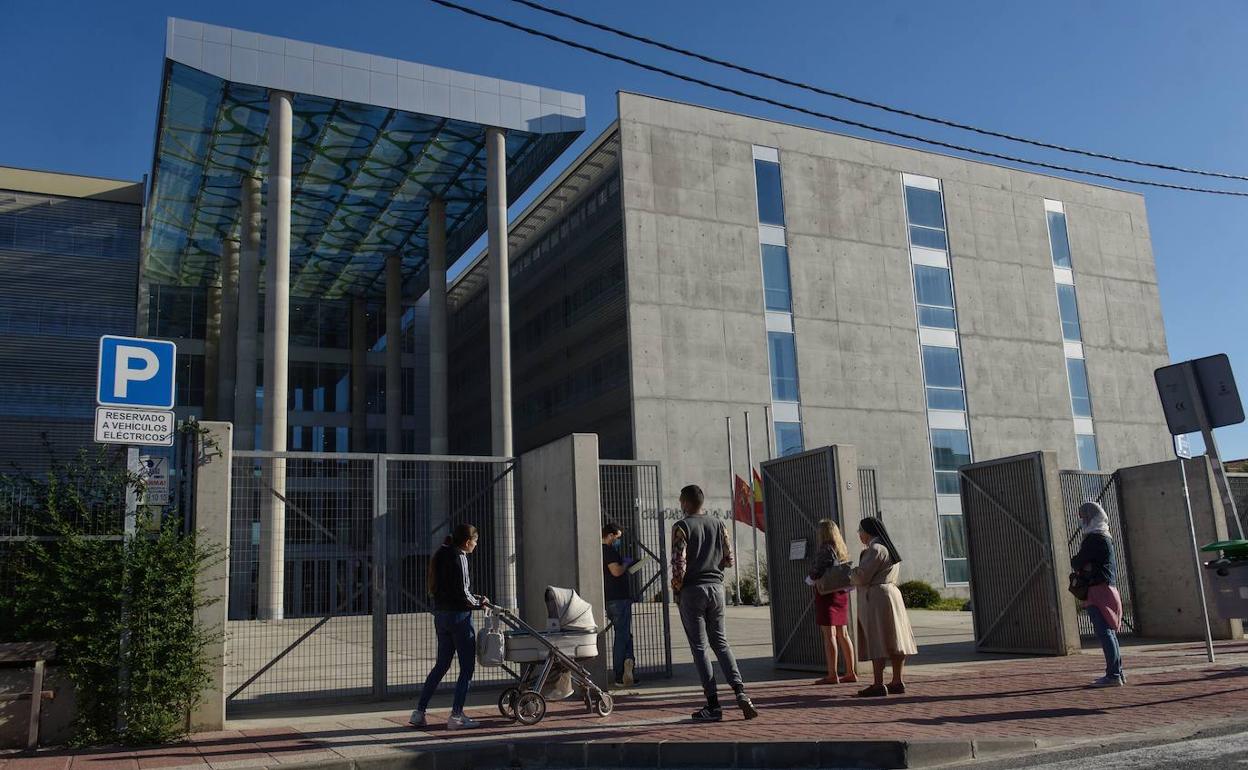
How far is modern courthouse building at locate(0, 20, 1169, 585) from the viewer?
111ft

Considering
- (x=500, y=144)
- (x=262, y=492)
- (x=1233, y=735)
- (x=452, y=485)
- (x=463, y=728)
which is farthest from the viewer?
(x=500, y=144)

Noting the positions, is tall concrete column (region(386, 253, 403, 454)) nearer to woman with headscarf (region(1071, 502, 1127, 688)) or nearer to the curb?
woman with headscarf (region(1071, 502, 1127, 688))

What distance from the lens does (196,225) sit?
4316cm

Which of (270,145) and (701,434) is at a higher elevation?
(270,145)

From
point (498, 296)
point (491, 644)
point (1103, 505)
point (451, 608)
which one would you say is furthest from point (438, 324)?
point (491, 644)

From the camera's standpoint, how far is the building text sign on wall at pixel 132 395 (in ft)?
27.6

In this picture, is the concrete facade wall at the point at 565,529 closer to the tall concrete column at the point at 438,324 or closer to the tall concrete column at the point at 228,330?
the tall concrete column at the point at 438,324

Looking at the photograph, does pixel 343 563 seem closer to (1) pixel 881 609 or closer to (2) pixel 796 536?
(2) pixel 796 536

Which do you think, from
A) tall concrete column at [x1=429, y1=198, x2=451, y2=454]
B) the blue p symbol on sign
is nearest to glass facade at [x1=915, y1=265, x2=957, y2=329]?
tall concrete column at [x1=429, y1=198, x2=451, y2=454]

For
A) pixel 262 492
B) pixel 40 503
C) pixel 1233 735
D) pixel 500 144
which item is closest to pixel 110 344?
pixel 40 503

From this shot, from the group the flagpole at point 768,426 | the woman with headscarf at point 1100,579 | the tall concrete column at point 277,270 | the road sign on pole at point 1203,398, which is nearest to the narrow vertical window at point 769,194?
the flagpole at point 768,426

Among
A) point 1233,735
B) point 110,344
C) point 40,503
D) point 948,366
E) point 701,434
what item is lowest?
point 1233,735

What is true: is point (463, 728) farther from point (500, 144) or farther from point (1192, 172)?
point (500, 144)

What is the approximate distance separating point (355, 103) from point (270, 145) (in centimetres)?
295
